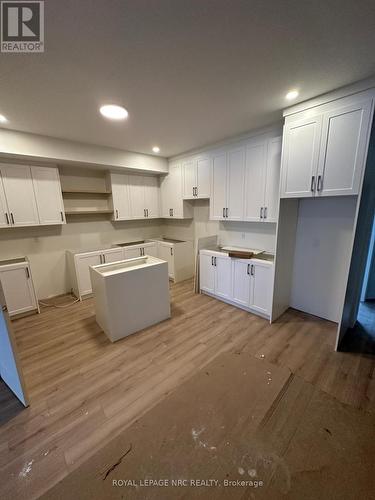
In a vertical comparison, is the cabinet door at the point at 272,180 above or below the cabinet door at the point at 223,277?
above

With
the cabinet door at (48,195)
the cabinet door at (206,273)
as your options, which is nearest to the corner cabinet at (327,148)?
the cabinet door at (206,273)

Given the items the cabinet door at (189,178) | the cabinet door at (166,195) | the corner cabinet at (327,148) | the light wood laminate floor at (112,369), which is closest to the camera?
the light wood laminate floor at (112,369)

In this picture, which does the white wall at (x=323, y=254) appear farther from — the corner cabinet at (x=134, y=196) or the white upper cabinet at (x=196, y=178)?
the corner cabinet at (x=134, y=196)

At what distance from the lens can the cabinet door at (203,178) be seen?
12.0 feet

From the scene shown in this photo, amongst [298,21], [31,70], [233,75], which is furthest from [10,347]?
[298,21]

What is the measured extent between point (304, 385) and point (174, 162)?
4.25m

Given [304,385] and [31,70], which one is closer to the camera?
[31,70]

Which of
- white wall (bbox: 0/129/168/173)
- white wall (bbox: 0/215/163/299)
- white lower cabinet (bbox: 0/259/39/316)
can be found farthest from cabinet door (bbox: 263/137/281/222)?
white lower cabinet (bbox: 0/259/39/316)

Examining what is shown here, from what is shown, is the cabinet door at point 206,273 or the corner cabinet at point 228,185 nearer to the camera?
the corner cabinet at point 228,185

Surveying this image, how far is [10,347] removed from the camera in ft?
5.11

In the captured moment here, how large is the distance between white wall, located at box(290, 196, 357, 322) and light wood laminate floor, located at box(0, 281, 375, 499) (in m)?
0.28

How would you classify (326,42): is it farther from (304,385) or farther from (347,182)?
(304,385)

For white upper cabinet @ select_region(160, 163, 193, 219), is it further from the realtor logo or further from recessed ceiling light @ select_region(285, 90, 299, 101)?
the realtor logo

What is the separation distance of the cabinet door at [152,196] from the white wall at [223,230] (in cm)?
56
